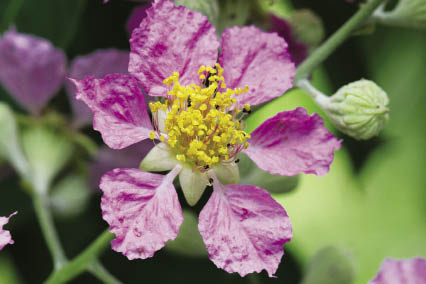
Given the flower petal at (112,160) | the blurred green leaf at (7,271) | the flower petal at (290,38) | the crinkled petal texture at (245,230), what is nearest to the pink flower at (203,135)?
the crinkled petal texture at (245,230)

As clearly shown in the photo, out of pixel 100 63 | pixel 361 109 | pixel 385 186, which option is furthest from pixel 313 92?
pixel 385 186

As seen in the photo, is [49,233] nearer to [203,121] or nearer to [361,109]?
[203,121]

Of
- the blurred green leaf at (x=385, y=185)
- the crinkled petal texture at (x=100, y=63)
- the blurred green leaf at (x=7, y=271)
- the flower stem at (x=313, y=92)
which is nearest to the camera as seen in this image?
the flower stem at (x=313, y=92)

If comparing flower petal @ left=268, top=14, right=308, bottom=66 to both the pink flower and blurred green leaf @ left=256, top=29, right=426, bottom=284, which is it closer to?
the pink flower

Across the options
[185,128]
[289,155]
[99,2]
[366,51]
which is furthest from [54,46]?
[366,51]

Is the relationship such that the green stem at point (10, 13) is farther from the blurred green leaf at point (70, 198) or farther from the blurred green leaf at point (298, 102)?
the blurred green leaf at point (298, 102)

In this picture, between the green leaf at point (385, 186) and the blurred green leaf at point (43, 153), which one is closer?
the blurred green leaf at point (43, 153)

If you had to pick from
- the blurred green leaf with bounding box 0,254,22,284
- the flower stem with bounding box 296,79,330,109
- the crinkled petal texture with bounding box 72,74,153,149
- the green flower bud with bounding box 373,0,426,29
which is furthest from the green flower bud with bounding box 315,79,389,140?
the blurred green leaf with bounding box 0,254,22,284
